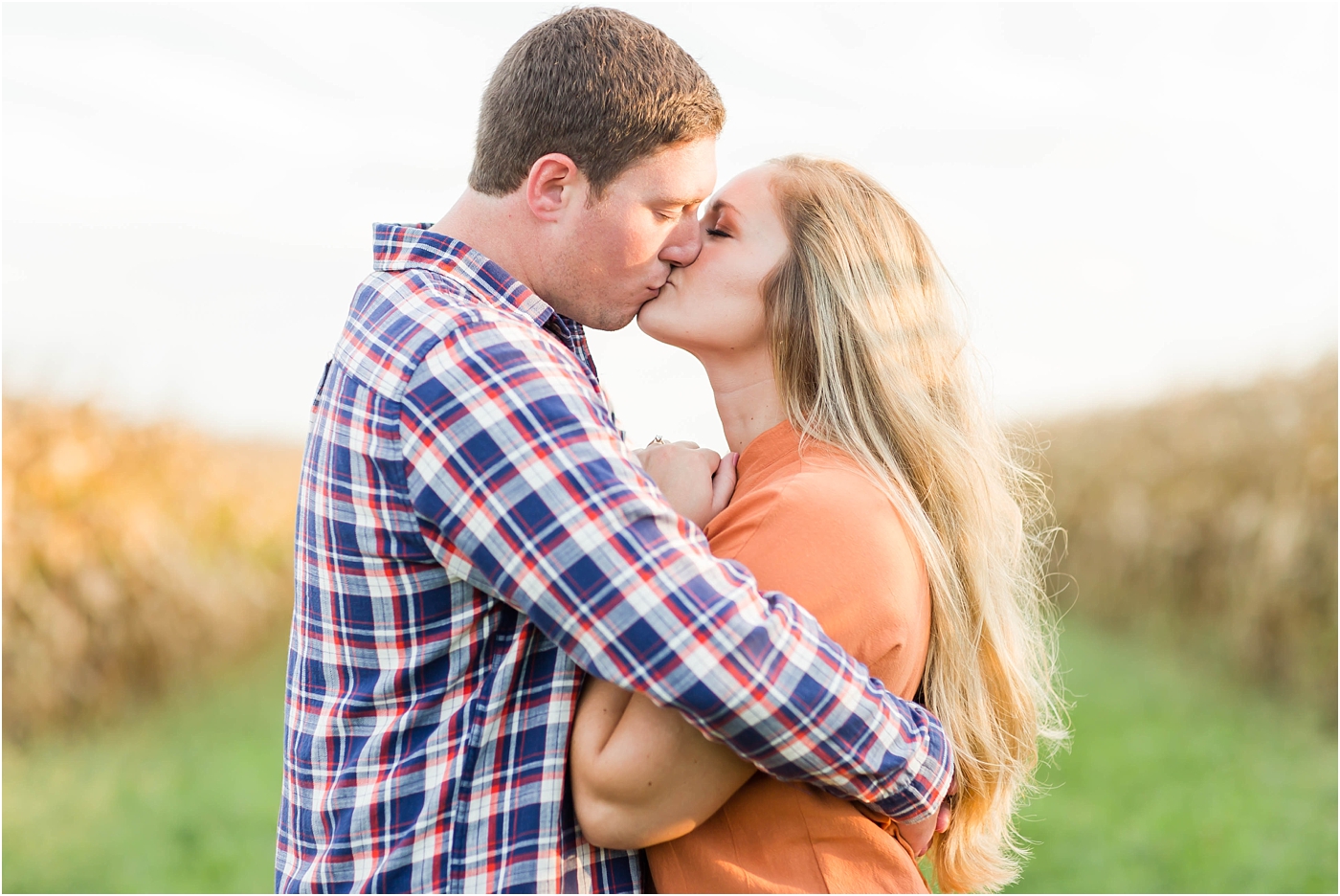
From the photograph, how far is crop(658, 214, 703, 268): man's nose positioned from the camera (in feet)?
6.66

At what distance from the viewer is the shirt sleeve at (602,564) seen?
4.26ft

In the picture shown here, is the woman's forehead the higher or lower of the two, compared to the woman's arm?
higher

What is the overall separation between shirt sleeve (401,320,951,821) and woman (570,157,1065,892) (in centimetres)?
16

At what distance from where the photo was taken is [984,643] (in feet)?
6.60

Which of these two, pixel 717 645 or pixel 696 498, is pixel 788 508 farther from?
pixel 717 645

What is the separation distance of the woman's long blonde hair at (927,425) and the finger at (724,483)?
6.2 inches

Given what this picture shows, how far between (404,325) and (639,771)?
77 centimetres

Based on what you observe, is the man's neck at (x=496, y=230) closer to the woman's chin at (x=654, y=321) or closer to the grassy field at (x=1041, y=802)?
the woman's chin at (x=654, y=321)

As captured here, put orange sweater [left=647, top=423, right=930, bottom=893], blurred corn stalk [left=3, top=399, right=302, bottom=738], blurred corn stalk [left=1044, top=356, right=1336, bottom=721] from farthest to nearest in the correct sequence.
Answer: blurred corn stalk [left=1044, top=356, right=1336, bottom=721]
blurred corn stalk [left=3, top=399, right=302, bottom=738]
orange sweater [left=647, top=423, right=930, bottom=893]

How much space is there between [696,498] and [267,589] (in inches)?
261

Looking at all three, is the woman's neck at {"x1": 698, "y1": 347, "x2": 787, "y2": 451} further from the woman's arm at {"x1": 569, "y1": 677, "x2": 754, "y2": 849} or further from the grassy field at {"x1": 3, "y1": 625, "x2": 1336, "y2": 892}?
the grassy field at {"x1": 3, "y1": 625, "x2": 1336, "y2": 892}

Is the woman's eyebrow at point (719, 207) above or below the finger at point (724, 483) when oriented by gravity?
above

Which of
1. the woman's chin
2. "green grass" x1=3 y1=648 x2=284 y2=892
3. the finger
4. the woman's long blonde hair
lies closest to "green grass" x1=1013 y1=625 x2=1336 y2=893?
the woman's long blonde hair

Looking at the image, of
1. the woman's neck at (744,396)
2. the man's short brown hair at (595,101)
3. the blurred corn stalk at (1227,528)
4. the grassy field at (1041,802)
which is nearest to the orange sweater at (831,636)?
the woman's neck at (744,396)
